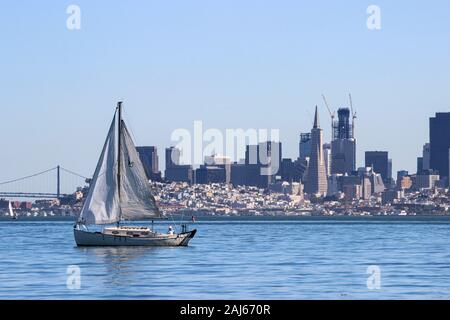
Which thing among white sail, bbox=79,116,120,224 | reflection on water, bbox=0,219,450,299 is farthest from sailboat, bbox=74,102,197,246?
reflection on water, bbox=0,219,450,299

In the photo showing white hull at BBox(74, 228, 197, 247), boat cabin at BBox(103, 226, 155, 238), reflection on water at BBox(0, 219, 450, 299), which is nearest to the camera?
reflection on water at BBox(0, 219, 450, 299)

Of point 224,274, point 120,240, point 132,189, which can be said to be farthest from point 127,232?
point 224,274

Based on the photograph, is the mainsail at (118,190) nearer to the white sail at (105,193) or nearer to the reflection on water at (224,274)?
the white sail at (105,193)

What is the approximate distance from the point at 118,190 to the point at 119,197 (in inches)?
22.4

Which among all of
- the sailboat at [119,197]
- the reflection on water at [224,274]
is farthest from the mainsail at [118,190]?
the reflection on water at [224,274]

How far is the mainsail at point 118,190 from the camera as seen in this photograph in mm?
91500

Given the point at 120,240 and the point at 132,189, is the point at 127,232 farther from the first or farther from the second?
the point at 132,189

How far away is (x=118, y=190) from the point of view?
300 ft

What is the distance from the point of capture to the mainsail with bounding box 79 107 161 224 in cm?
9150

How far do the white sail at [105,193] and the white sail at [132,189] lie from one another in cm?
65

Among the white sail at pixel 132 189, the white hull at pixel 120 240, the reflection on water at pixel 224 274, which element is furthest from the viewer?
the white sail at pixel 132 189

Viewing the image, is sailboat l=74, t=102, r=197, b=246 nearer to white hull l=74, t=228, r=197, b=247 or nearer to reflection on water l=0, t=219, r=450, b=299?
white hull l=74, t=228, r=197, b=247
